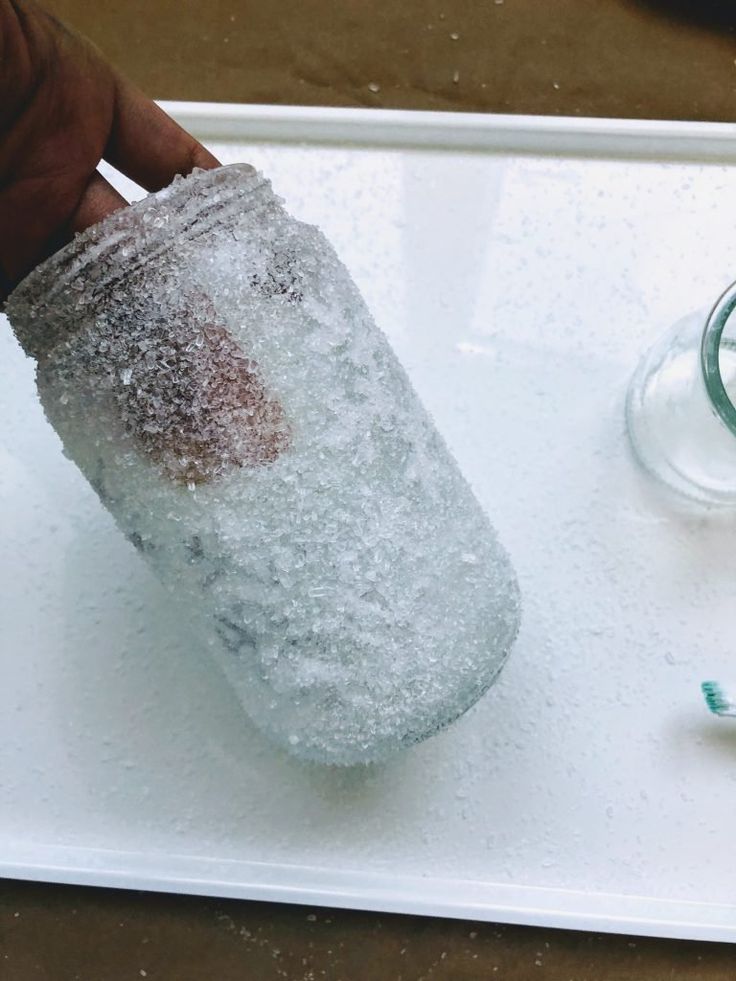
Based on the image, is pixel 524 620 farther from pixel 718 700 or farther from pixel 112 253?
pixel 112 253

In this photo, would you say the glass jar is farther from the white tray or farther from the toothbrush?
the toothbrush

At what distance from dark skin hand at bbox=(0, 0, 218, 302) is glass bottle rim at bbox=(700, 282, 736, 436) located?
0.33 metres

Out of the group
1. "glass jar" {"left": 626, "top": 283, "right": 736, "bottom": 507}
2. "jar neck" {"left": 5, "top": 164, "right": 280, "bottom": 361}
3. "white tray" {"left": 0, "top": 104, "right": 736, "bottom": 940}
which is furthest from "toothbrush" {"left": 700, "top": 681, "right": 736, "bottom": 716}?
"jar neck" {"left": 5, "top": 164, "right": 280, "bottom": 361}

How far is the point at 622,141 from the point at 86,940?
0.69 m

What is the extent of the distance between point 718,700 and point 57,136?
545mm

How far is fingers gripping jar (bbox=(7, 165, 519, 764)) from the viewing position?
46 cm

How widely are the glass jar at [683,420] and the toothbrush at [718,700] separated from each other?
0.41ft

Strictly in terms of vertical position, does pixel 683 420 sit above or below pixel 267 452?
below

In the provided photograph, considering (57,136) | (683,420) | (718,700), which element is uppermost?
(57,136)

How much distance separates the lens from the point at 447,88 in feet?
2.35

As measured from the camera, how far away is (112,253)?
1.48 ft

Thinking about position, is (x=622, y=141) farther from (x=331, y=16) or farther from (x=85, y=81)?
(x=85, y=81)

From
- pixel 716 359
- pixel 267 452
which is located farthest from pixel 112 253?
pixel 716 359

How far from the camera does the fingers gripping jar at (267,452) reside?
46 centimetres
